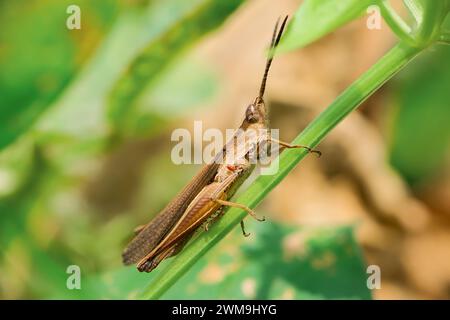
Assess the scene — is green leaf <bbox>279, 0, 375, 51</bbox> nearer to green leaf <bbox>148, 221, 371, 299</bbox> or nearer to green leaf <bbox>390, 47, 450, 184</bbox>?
green leaf <bbox>148, 221, 371, 299</bbox>

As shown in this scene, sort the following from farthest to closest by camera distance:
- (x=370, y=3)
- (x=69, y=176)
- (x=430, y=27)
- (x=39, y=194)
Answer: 1. (x=69, y=176)
2. (x=39, y=194)
3. (x=430, y=27)
4. (x=370, y=3)

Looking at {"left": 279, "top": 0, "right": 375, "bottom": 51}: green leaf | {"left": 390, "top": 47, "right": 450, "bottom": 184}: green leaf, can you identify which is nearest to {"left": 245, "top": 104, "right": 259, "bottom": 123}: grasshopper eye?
{"left": 279, "top": 0, "right": 375, "bottom": 51}: green leaf

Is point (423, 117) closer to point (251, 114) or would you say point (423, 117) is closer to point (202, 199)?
point (251, 114)

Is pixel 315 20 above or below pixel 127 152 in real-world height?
below

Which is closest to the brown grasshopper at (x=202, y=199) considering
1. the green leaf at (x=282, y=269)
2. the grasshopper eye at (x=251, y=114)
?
the grasshopper eye at (x=251, y=114)

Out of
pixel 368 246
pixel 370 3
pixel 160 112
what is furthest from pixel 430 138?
pixel 370 3

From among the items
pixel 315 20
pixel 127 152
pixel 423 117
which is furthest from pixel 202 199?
pixel 127 152
